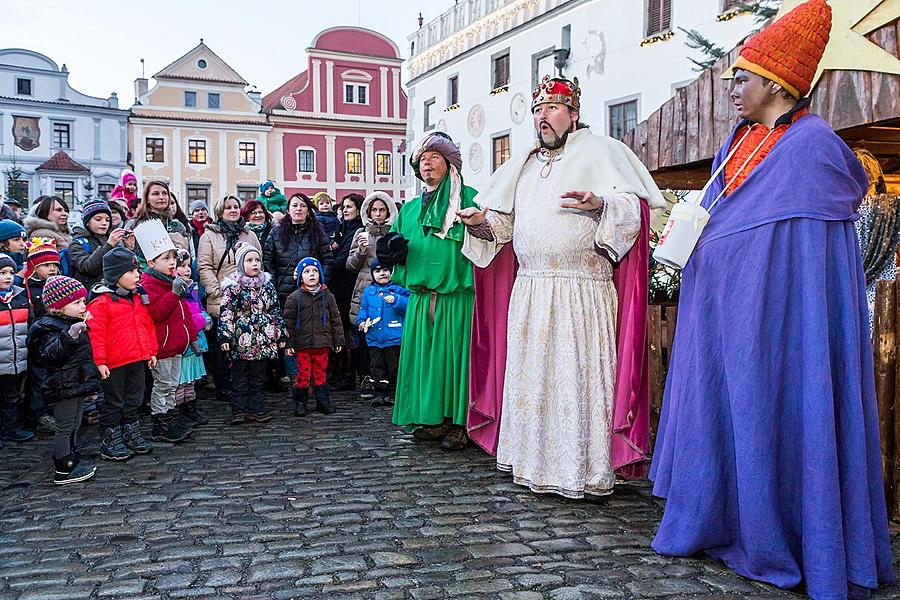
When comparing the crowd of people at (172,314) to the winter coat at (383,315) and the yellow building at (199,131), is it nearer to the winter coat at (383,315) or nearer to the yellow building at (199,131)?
the winter coat at (383,315)

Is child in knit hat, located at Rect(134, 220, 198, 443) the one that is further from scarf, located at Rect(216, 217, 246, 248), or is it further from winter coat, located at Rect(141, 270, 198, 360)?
scarf, located at Rect(216, 217, 246, 248)

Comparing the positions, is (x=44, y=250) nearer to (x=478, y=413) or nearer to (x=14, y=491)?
(x=14, y=491)

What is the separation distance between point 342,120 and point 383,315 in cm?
3190

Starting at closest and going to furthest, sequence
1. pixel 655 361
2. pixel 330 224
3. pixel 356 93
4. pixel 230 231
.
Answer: pixel 655 361 < pixel 230 231 < pixel 330 224 < pixel 356 93

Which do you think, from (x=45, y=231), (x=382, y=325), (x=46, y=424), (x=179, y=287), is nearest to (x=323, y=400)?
(x=382, y=325)

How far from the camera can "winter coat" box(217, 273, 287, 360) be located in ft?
19.4

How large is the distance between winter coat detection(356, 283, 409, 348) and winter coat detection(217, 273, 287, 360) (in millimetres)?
1013

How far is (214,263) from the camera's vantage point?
702 cm

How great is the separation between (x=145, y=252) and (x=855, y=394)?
15.1ft

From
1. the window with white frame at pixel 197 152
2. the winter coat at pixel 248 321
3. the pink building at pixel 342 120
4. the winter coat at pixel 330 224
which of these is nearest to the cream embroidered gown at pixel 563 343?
the winter coat at pixel 248 321

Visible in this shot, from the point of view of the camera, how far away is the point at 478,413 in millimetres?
4848

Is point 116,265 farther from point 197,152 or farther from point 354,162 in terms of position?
point 354,162

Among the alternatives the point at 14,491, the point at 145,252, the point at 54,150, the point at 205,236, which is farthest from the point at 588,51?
the point at 54,150

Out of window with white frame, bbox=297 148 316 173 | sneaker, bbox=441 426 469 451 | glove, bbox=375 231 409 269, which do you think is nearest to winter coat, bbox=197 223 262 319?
glove, bbox=375 231 409 269
